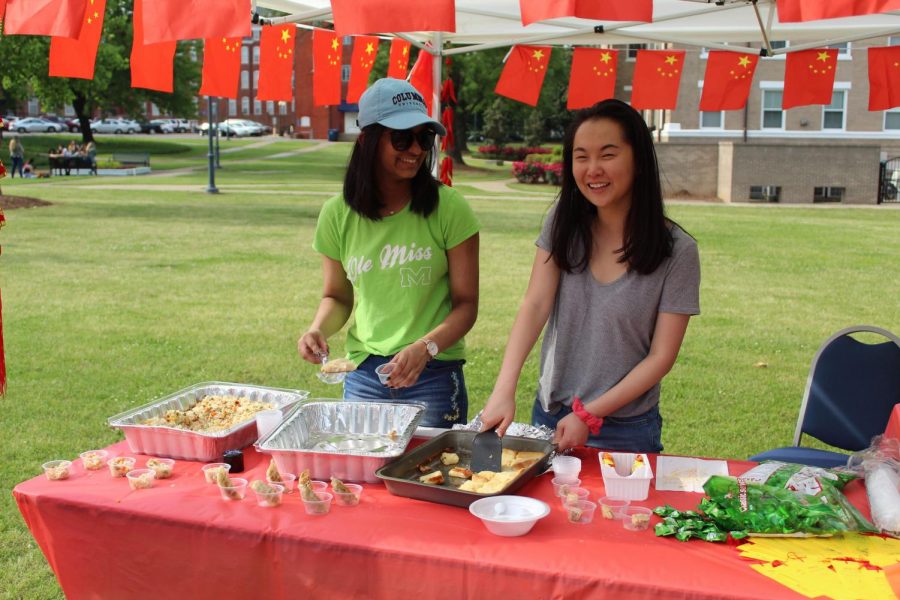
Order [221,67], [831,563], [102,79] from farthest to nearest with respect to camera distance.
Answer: [102,79] < [221,67] < [831,563]

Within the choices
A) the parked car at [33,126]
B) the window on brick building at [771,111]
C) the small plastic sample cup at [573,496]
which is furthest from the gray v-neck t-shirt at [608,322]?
the parked car at [33,126]

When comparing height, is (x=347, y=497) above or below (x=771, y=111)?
below

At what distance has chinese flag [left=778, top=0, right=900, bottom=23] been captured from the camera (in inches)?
90.7

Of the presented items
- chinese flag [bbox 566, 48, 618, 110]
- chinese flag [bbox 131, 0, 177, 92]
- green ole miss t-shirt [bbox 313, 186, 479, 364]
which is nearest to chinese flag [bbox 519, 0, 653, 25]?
green ole miss t-shirt [bbox 313, 186, 479, 364]

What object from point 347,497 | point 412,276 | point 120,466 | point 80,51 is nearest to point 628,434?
point 412,276

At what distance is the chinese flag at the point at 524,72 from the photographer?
6387 mm

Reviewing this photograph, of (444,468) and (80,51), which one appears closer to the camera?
(444,468)

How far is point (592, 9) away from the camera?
2.35 meters

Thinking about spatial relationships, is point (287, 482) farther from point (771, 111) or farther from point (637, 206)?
point (771, 111)

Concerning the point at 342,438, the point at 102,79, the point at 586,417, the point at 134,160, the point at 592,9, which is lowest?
the point at 342,438

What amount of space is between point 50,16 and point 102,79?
29360mm

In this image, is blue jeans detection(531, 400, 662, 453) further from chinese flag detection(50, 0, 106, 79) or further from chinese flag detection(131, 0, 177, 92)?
chinese flag detection(131, 0, 177, 92)

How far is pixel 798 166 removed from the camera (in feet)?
78.7

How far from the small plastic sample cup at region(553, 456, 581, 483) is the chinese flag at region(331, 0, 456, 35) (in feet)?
3.98
